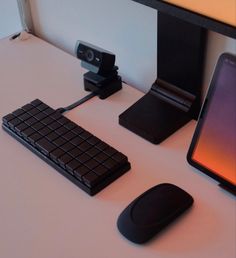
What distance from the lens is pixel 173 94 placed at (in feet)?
3.33

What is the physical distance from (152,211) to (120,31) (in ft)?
1.75

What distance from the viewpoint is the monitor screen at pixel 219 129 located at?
78 centimetres

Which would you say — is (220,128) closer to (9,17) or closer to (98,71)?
(98,71)

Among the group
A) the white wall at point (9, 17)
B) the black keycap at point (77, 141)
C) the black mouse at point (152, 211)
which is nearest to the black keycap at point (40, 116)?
the black keycap at point (77, 141)

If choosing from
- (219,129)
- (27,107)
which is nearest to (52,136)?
(27,107)

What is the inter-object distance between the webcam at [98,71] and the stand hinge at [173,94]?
0.10 meters

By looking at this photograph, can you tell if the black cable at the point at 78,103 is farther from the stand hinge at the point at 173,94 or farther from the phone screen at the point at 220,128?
the phone screen at the point at 220,128

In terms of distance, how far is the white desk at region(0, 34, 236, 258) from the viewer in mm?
763

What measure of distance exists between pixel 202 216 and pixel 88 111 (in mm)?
388

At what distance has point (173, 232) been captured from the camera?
781 millimetres

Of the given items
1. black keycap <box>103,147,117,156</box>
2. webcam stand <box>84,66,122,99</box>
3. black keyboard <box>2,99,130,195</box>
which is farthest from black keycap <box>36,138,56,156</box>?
webcam stand <box>84,66,122,99</box>

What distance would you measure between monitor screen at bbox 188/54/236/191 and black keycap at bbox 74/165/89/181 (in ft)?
0.65

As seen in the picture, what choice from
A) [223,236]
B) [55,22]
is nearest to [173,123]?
[223,236]

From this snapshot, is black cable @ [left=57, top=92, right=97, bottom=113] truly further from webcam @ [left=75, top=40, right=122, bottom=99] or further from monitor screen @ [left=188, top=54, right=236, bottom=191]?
monitor screen @ [left=188, top=54, right=236, bottom=191]
